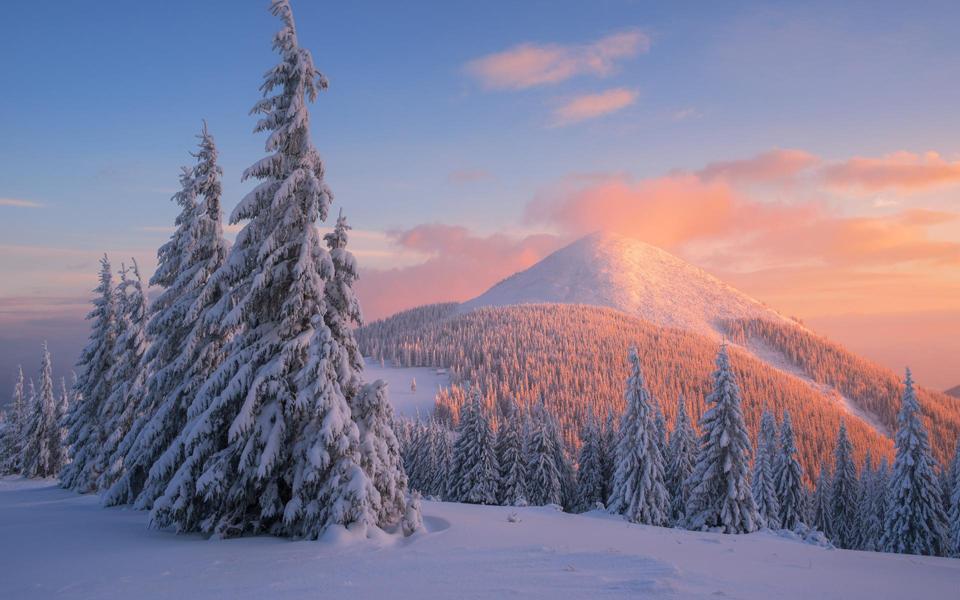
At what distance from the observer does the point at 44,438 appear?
172 feet

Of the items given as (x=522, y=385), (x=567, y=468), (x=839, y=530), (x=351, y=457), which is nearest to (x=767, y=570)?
(x=351, y=457)

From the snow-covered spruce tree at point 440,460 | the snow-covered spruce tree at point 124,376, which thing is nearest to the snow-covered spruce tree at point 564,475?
the snow-covered spruce tree at point 440,460

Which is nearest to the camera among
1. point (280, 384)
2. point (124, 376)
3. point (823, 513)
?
point (280, 384)

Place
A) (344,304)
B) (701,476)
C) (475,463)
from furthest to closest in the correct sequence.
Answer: (475,463) → (701,476) → (344,304)

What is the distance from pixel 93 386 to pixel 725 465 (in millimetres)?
40757

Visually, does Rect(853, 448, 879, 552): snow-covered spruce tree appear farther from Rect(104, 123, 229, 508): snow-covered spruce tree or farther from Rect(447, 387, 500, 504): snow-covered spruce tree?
Rect(104, 123, 229, 508): snow-covered spruce tree

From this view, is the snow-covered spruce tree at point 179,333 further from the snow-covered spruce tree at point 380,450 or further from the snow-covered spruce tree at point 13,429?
the snow-covered spruce tree at point 13,429

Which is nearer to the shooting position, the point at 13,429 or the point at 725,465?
the point at 725,465

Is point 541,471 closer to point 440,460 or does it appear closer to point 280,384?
point 440,460

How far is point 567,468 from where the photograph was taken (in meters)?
61.8

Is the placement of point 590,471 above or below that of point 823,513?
above

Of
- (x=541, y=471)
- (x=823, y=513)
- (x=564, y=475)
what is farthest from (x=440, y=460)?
(x=823, y=513)

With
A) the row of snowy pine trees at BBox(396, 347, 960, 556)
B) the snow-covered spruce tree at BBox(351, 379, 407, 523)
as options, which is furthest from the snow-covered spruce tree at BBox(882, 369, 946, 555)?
the snow-covered spruce tree at BBox(351, 379, 407, 523)

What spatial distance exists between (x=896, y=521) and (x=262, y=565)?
1956 inches
